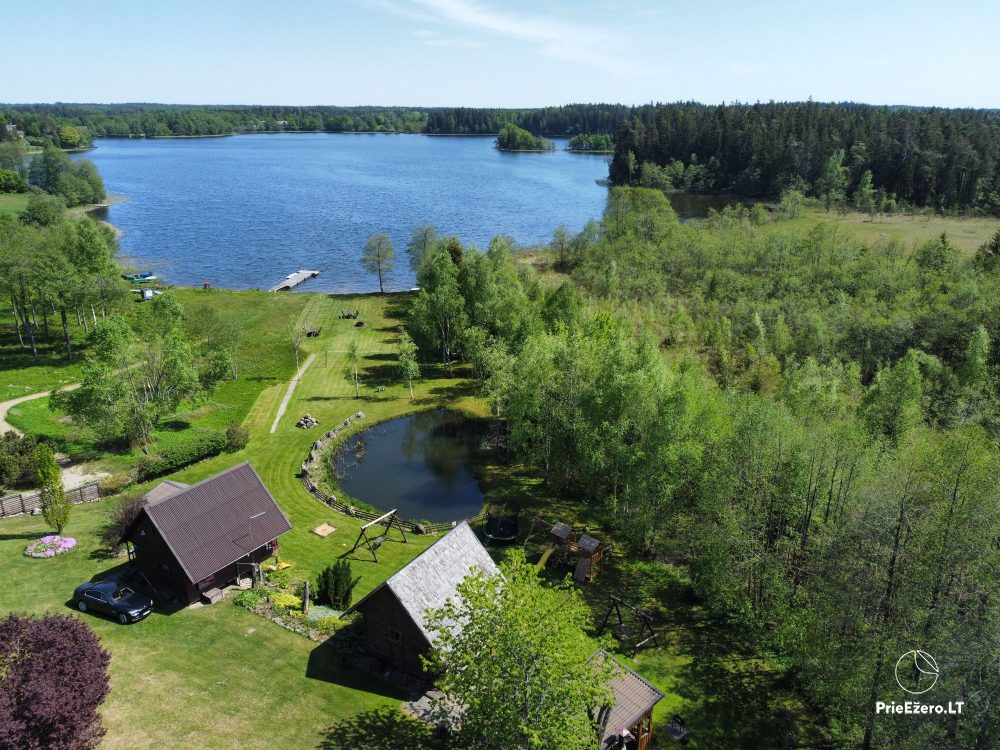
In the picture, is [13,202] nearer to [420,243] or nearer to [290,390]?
[420,243]

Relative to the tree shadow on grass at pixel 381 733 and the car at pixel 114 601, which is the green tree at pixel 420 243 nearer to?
the car at pixel 114 601

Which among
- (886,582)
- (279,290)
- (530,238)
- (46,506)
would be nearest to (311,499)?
(46,506)

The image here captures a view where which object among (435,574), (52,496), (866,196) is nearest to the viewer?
(435,574)

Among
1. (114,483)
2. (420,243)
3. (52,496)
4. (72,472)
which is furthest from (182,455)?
(420,243)

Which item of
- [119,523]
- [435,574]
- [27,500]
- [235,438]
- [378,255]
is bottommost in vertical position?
[27,500]

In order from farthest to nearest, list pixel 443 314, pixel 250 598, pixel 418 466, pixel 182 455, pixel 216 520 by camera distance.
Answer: pixel 443 314 → pixel 418 466 → pixel 182 455 → pixel 216 520 → pixel 250 598

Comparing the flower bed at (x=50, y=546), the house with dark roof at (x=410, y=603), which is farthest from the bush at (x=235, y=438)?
the house with dark roof at (x=410, y=603)

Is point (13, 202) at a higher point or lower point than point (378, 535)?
higher
